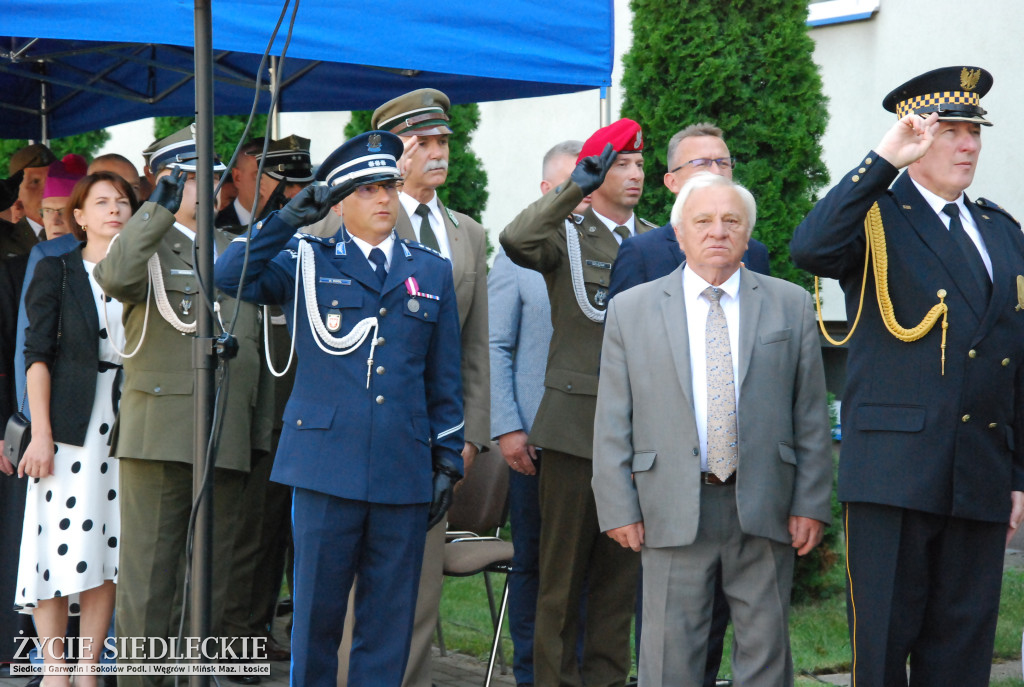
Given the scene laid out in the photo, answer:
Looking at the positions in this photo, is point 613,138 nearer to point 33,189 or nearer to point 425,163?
point 425,163

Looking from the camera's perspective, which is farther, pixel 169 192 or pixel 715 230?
pixel 169 192

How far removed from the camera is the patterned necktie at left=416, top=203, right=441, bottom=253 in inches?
186

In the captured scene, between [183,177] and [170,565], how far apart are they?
139 cm

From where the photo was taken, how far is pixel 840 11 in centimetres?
852

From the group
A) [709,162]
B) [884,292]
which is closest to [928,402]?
[884,292]

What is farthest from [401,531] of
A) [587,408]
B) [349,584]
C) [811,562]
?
[811,562]

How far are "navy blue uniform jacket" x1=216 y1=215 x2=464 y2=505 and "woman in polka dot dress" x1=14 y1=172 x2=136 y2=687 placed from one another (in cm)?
107

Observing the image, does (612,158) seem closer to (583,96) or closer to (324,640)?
(324,640)

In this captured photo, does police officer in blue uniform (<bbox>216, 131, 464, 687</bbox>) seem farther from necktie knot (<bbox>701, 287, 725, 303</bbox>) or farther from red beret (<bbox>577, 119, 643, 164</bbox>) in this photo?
necktie knot (<bbox>701, 287, 725, 303</bbox>)

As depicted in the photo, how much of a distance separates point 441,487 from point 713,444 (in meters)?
0.95

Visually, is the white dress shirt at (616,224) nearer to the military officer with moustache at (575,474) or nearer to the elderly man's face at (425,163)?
the military officer with moustache at (575,474)

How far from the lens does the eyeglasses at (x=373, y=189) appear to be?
3962 mm

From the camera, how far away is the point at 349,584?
12.9 feet

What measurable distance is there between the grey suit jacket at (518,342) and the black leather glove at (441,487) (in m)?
0.99
